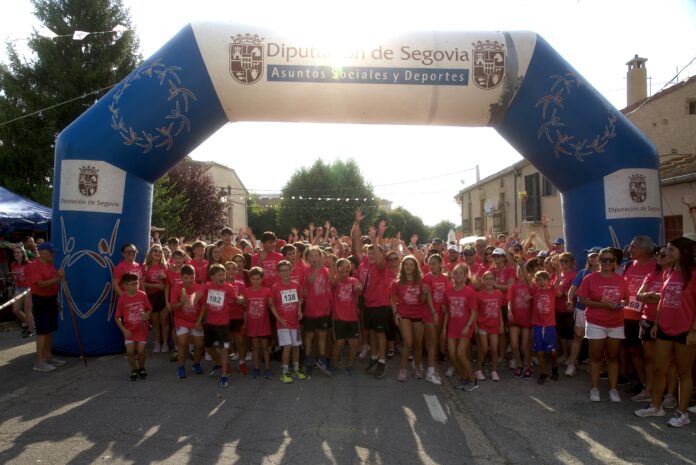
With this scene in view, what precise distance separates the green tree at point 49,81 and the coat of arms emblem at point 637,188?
18.9 meters

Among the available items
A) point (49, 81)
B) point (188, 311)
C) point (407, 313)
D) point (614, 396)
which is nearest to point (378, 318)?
point (407, 313)

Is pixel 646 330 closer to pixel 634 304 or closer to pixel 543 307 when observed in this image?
pixel 634 304

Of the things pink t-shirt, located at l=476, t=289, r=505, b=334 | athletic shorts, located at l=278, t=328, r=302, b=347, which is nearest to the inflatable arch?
pink t-shirt, located at l=476, t=289, r=505, b=334

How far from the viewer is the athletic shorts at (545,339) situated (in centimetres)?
734

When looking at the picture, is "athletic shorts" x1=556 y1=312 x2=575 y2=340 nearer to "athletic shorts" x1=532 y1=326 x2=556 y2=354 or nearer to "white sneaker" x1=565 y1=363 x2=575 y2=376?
"white sneaker" x1=565 y1=363 x2=575 y2=376

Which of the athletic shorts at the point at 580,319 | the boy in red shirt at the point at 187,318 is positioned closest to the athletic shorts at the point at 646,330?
the athletic shorts at the point at 580,319

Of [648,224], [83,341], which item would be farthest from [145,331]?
[648,224]

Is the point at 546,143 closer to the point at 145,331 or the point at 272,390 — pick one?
the point at 272,390

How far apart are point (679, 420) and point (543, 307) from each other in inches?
88.0

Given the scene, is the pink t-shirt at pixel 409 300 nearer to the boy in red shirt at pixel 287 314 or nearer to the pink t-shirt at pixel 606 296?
the boy in red shirt at pixel 287 314

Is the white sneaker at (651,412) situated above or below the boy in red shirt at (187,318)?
below

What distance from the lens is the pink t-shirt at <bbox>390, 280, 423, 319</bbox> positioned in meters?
7.54

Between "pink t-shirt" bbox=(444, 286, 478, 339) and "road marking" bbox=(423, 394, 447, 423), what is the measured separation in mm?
954

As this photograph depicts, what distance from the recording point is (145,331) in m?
7.25
